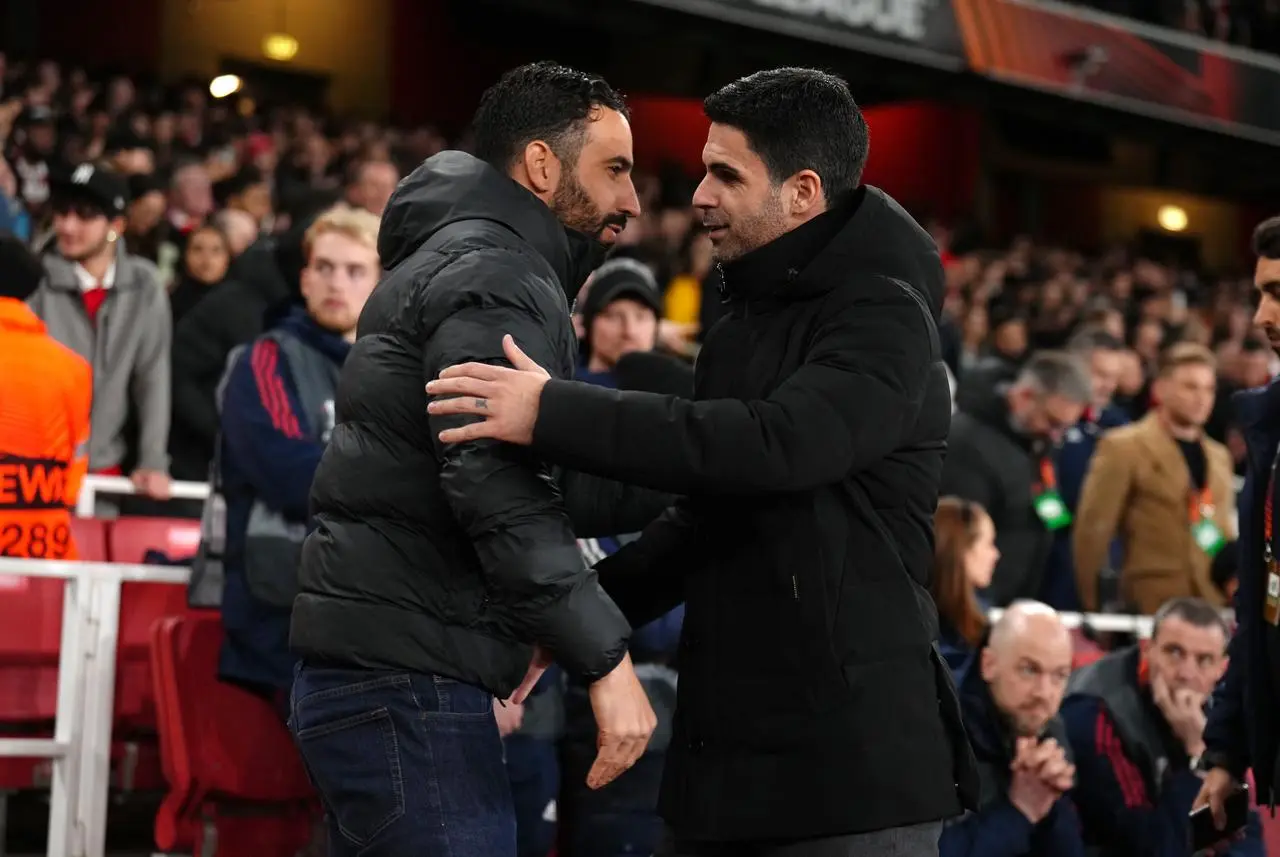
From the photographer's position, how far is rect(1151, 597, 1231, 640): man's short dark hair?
514cm

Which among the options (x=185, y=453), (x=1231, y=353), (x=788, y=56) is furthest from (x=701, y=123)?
(x=185, y=453)

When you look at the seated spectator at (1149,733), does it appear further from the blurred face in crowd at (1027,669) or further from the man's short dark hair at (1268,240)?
the man's short dark hair at (1268,240)

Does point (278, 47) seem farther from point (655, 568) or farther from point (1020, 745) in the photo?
point (655, 568)

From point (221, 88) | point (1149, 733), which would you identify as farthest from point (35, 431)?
point (221, 88)

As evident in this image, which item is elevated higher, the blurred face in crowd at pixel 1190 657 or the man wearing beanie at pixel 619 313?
the man wearing beanie at pixel 619 313

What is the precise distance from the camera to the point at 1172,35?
19828 mm

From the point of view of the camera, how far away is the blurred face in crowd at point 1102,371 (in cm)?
945

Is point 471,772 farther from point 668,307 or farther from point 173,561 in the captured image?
point 668,307

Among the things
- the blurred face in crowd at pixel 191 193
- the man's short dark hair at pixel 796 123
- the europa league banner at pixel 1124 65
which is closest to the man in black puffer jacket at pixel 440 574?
the man's short dark hair at pixel 796 123

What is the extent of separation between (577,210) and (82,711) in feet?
8.06

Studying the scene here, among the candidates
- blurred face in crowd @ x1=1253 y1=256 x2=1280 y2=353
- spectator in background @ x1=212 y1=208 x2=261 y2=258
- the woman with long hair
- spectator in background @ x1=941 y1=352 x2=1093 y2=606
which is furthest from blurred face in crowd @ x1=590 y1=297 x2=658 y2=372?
spectator in background @ x1=212 y1=208 x2=261 y2=258

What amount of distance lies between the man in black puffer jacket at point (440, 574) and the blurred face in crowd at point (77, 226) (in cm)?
397

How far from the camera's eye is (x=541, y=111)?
289 centimetres

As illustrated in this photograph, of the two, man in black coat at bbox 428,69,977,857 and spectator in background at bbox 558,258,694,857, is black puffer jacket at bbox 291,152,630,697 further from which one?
spectator in background at bbox 558,258,694,857
